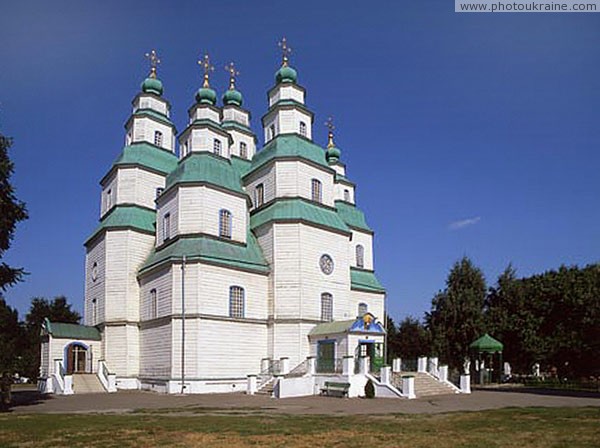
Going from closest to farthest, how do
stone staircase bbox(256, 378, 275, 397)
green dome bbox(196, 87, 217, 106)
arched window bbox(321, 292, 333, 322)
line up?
stone staircase bbox(256, 378, 275, 397), arched window bbox(321, 292, 333, 322), green dome bbox(196, 87, 217, 106)

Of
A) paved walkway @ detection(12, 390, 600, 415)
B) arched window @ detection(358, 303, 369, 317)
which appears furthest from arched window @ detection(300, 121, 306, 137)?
paved walkway @ detection(12, 390, 600, 415)

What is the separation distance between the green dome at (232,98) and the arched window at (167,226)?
1565 centimetres

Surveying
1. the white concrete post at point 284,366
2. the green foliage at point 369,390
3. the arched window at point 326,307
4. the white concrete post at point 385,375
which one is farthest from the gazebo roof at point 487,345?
Result: the white concrete post at point 284,366

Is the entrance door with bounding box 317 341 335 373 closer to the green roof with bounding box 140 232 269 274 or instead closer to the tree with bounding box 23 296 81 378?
the green roof with bounding box 140 232 269 274

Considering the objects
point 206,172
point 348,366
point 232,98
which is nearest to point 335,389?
point 348,366

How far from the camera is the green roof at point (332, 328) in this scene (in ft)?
98.7

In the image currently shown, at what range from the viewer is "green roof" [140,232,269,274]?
99.5 ft

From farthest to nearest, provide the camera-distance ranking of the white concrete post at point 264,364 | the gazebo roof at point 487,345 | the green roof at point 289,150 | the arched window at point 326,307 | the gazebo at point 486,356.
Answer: the gazebo at point 486,356
the gazebo roof at point 487,345
the green roof at point 289,150
the arched window at point 326,307
the white concrete post at point 264,364

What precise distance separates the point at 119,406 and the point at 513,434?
14639mm

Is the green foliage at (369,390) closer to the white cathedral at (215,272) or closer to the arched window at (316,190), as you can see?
the white cathedral at (215,272)

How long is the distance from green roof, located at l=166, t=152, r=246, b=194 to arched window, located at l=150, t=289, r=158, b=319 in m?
6.28

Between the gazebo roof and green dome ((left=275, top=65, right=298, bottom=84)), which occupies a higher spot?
green dome ((left=275, top=65, right=298, bottom=84))

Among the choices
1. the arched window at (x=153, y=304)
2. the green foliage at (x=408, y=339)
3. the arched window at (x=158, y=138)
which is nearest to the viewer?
the arched window at (x=153, y=304)

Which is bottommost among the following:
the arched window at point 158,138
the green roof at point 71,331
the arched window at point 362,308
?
the green roof at point 71,331
